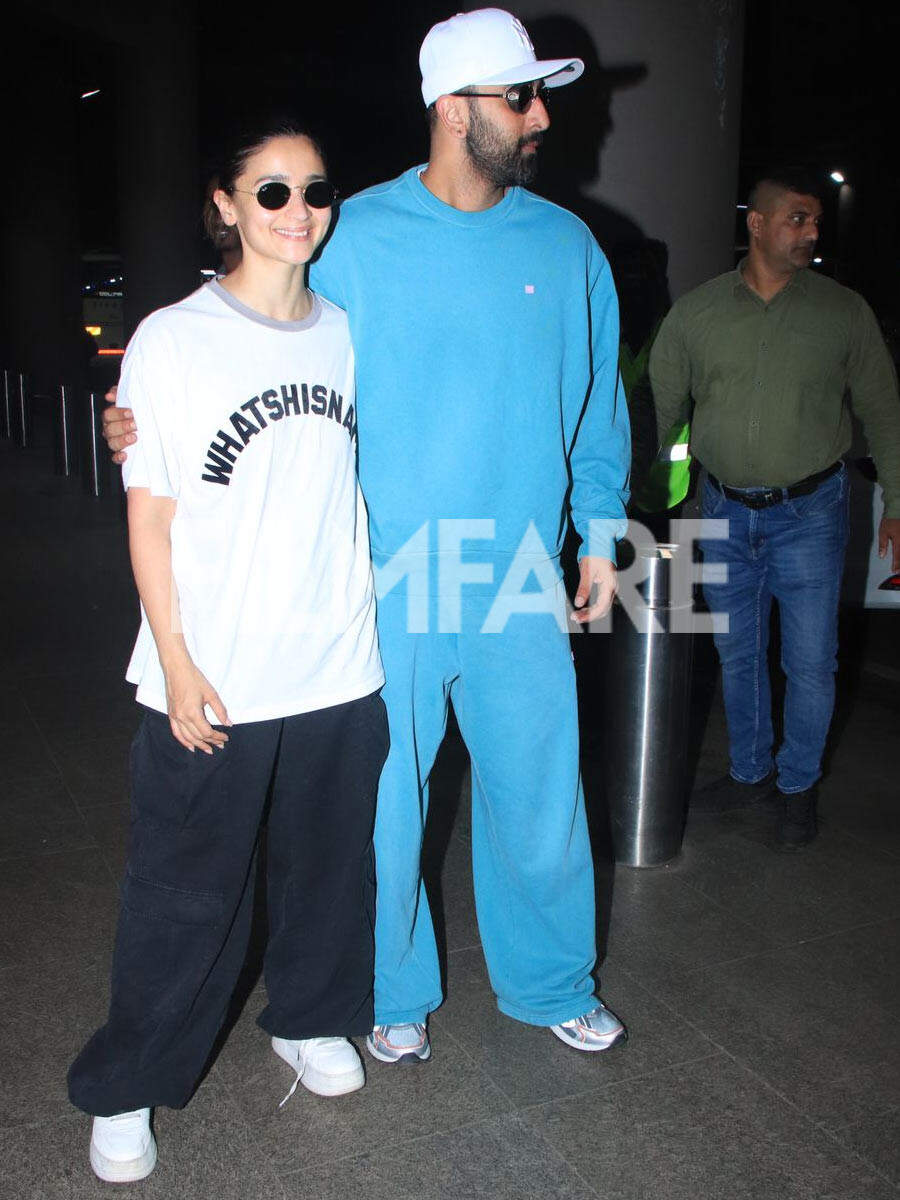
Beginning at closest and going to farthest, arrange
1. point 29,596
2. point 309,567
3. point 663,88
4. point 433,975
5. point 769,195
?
1. point 309,567
2. point 433,975
3. point 769,195
4. point 663,88
5. point 29,596

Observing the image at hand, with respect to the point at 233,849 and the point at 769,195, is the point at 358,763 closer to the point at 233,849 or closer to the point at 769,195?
the point at 233,849

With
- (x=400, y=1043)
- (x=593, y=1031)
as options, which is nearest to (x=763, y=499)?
(x=593, y=1031)

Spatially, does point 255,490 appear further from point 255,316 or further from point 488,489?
point 488,489

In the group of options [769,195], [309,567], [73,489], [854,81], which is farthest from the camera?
[854,81]

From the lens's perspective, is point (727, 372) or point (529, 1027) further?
point (727, 372)

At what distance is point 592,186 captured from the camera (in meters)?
5.47

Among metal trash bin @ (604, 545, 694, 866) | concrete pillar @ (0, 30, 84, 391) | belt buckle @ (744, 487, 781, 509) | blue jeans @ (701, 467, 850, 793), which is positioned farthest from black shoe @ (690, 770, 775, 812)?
concrete pillar @ (0, 30, 84, 391)

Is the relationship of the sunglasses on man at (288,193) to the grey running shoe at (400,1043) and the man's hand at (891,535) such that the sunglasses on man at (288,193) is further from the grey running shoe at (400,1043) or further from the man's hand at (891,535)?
the man's hand at (891,535)

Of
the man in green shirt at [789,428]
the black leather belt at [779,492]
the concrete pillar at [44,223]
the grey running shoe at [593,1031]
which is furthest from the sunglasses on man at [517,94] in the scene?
the concrete pillar at [44,223]

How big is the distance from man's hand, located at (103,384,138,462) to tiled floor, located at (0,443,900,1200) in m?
Result: 1.41

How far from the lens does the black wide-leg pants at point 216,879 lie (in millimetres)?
2312

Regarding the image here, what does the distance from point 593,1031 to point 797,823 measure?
4.73 ft

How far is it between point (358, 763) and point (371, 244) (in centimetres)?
106

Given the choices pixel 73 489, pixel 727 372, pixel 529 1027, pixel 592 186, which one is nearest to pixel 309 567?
pixel 529 1027
